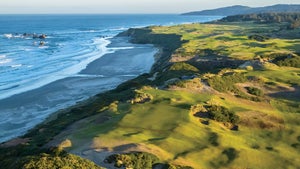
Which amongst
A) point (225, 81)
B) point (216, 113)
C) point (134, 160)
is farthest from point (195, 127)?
point (225, 81)

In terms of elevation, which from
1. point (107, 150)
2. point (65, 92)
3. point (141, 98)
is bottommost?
point (65, 92)

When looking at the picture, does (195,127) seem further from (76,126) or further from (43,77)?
(43,77)

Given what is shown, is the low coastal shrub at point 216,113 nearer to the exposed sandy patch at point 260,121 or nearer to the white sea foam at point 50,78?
the exposed sandy patch at point 260,121

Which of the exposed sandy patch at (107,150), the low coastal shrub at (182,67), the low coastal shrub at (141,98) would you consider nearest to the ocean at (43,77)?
the low coastal shrub at (182,67)

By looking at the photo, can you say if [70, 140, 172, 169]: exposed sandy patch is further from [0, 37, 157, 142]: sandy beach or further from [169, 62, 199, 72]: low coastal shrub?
[169, 62, 199, 72]: low coastal shrub

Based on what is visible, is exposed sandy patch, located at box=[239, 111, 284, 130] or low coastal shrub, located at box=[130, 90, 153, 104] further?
low coastal shrub, located at box=[130, 90, 153, 104]

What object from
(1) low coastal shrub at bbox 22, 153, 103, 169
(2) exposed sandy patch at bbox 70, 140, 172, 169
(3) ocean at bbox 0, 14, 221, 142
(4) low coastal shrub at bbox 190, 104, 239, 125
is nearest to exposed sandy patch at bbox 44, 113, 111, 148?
(2) exposed sandy patch at bbox 70, 140, 172, 169

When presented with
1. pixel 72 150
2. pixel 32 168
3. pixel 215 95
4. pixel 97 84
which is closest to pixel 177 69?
pixel 97 84

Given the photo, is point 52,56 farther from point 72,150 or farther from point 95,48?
point 72,150

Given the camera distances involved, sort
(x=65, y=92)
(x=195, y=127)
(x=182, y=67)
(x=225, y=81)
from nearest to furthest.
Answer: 1. (x=195, y=127)
2. (x=225, y=81)
3. (x=65, y=92)
4. (x=182, y=67)
